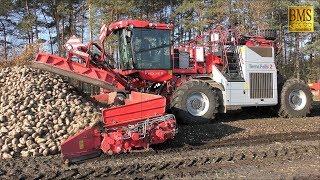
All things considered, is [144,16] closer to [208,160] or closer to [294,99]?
[294,99]

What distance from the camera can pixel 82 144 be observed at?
9109 millimetres

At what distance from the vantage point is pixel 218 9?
35.0 meters

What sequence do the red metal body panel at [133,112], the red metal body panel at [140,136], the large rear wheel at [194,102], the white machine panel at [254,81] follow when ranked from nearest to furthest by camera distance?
the red metal body panel at [140,136]
the red metal body panel at [133,112]
the large rear wheel at [194,102]
the white machine panel at [254,81]

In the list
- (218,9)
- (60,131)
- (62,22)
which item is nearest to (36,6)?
(62,22)

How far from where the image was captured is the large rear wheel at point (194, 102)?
1291 centimetres

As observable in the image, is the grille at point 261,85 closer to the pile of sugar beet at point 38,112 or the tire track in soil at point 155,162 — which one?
the tire track in soil at point 155,162

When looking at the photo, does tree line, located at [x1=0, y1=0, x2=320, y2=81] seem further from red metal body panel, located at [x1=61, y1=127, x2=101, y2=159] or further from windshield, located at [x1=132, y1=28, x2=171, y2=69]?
red metal body panel, located at [x1=61, y1=127, x2=101, y2=159]

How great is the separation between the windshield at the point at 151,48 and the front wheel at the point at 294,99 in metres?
4.00

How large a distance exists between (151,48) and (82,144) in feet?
16.3

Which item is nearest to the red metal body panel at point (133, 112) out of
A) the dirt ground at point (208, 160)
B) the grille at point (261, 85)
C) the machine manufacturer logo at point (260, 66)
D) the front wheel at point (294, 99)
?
the dirt ground at point (208, 160)

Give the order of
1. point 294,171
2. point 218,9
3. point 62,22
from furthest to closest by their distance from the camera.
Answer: point 62,22, point 218,9, point 294,171

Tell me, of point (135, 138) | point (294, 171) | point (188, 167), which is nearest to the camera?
point (294, 171)

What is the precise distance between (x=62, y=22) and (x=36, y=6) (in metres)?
2.41

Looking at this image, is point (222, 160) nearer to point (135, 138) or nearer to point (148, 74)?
point (135, 138)
